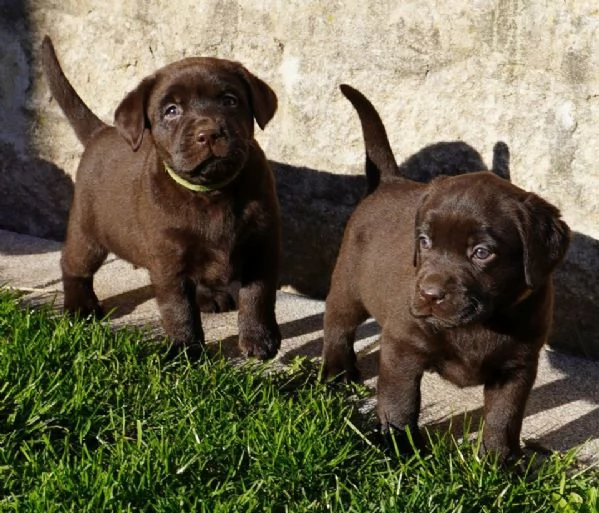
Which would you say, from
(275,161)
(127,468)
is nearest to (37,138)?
(275,161)

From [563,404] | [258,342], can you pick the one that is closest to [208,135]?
[258,342]

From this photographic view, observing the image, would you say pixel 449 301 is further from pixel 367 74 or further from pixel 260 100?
pixel 367 74

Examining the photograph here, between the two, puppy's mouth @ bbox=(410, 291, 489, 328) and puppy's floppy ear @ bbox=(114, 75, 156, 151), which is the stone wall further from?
puppy's mouth @ bbox=(410, 291, 489, 328)

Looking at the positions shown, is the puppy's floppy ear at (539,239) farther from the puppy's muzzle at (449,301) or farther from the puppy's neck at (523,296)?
the puppy's muzzle at (449,301)

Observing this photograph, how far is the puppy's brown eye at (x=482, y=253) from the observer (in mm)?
3080

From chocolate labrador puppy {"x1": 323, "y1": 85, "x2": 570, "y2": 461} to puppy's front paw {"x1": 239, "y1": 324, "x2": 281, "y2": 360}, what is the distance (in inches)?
22.3

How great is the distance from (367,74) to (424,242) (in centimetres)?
143

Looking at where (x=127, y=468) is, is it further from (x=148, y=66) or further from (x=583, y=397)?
(x=148, y=66)

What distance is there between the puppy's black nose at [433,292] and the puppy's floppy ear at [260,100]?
1.14 metres

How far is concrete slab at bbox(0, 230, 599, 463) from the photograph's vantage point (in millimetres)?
3676

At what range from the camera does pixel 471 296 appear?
10.00 feet

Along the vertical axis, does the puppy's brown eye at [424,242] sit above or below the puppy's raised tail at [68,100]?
below

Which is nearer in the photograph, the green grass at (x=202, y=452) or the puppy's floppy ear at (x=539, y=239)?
the green grass at (x=202, y=452)

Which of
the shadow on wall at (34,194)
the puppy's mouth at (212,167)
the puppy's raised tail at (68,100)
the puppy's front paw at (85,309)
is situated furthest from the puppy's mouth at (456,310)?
Result: the shadow on wall at (34,194)
